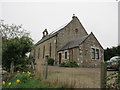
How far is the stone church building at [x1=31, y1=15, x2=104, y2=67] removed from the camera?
71.4 ft

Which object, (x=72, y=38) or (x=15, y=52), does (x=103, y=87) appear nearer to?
(x=15, y=52)

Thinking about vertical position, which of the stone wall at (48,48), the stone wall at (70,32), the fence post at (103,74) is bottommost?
the fence post at (103,74)

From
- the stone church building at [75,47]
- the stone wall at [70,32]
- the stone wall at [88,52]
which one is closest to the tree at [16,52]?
the stone church building at [75,47]

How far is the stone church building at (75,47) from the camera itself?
21.8 m

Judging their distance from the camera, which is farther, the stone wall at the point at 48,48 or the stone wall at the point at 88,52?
the stone wall at the point at 48,48

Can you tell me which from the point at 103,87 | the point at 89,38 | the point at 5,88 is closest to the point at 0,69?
A: the point at 5,88

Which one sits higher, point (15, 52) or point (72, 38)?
point (72, 38)

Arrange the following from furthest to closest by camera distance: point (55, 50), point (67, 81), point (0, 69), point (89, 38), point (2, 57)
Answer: point (55, 50) → point (89, 38) → point (0, 69) → point (2, 57) → point (67, 81)

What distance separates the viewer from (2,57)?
845 cm

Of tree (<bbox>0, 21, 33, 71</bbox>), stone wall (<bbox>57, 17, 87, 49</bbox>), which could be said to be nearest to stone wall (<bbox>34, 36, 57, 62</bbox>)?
stone wall (<bbox>57, 17, 87, 49</bbox>)

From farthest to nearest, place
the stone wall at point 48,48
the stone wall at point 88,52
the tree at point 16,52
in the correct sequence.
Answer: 1. the stone wall at point 48,48
2. the stone wall at point 88,52
3. the tree at point 16,52

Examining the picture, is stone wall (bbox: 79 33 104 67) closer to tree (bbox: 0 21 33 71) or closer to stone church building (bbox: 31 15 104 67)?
stone church building (bbox: 31 15 104 67)

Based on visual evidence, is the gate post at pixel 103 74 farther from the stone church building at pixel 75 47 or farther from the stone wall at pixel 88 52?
the stone wall at pixel 88 52

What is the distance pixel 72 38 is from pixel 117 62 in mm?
24350
